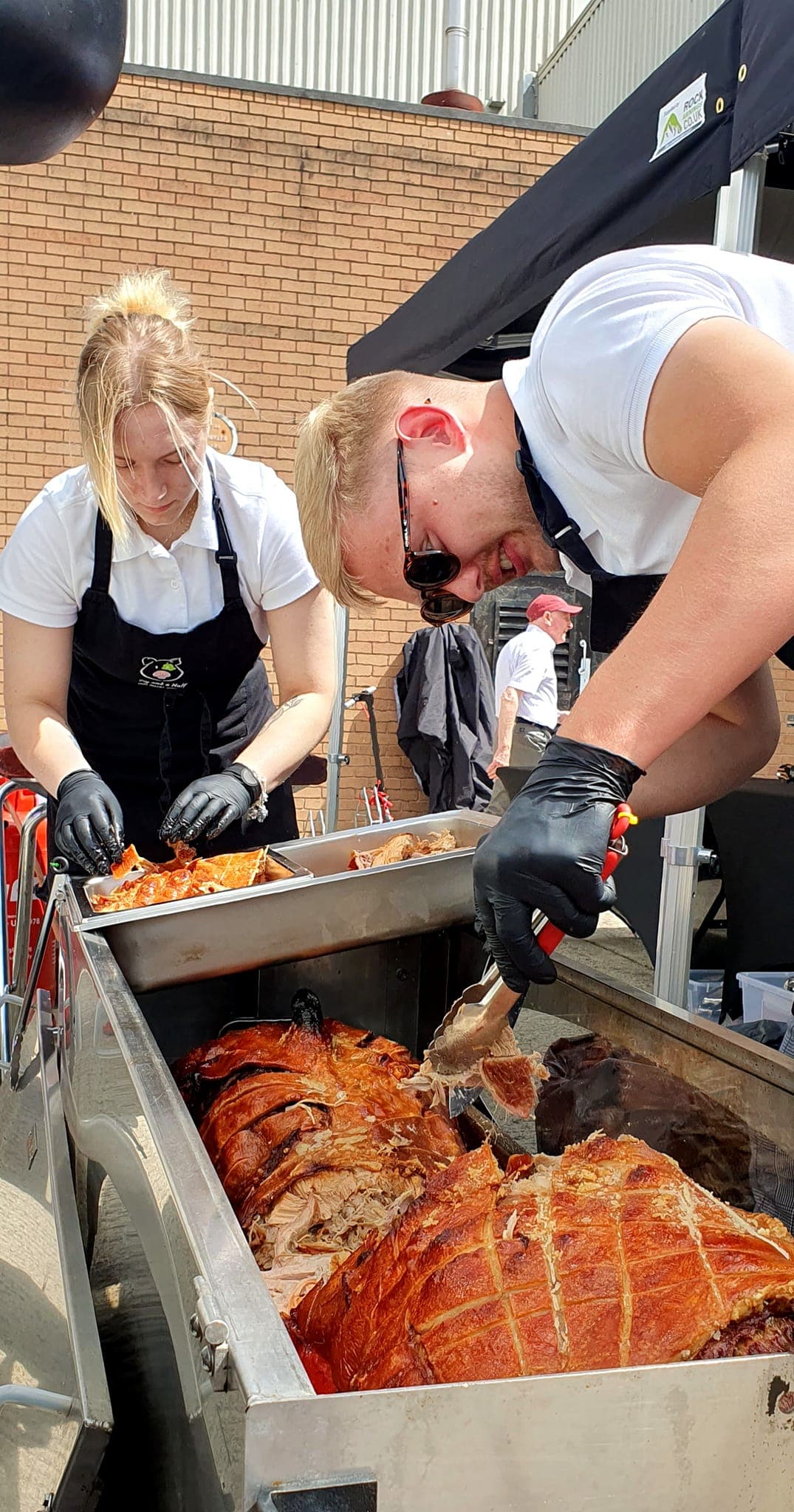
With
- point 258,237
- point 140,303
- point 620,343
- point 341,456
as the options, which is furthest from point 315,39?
point 620,343

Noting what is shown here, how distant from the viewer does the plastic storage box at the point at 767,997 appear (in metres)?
3.34

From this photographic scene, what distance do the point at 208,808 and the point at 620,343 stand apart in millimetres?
1742

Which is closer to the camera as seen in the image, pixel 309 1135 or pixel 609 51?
pixel 309 1135

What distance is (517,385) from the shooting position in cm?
166

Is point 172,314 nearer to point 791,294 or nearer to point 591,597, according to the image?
point 591,597

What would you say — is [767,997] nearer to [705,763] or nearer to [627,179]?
[705,763]

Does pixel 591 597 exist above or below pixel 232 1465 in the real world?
above

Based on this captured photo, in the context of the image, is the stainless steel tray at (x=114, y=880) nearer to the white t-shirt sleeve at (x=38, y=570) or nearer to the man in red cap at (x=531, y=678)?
the white t-shirt sleeve at (x=38, y=570)

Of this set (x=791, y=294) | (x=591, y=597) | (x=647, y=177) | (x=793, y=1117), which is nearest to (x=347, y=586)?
(x=591, y=597)

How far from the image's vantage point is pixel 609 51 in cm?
1216

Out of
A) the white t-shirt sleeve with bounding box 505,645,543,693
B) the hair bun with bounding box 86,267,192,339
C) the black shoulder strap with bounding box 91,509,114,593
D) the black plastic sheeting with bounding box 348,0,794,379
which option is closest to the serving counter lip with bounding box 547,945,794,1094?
the black shoulder strap with bounding box 91,509,114,593

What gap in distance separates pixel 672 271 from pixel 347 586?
80 cm

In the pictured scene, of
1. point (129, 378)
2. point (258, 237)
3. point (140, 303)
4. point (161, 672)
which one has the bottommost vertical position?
point (161, 672)

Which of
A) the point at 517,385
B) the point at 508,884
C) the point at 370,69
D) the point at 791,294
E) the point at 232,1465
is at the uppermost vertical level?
the point at 370,69
